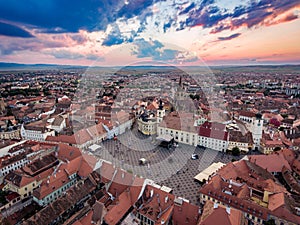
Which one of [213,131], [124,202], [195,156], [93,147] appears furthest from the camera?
[213,131]

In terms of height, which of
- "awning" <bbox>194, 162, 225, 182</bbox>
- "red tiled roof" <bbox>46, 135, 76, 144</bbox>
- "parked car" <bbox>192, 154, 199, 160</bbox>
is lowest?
"parked car" <bbox>192, 154, 199, 160</bbox>

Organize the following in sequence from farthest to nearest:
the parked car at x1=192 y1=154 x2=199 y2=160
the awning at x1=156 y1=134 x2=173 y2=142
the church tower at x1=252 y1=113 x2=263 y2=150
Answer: the awning at x1=156 y1=134 x2=173 y2=142 → the church tower at x1=252 y1=113 x2=263 y2=150 → the parked car at x1=192 y1=154 x2=199 y2=160

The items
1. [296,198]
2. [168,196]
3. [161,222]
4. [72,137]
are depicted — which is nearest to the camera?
[161,222]

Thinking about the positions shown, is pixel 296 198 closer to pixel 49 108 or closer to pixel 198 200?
pixel 198 200

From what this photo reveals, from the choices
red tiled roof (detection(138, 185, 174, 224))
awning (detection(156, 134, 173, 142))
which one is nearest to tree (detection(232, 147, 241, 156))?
awning (detection(156, 134, 173, 142))

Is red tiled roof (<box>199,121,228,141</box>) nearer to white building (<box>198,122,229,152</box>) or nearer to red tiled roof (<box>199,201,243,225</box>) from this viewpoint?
white building (<box>198,122,229,152</box>)

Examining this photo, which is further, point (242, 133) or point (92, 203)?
point (242, 133)

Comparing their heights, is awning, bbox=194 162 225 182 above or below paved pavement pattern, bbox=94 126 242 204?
above

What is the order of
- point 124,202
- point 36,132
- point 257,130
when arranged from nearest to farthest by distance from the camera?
point 124,202 → point 257,130 → point 36,132

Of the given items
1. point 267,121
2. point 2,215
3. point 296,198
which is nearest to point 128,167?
point 2,215

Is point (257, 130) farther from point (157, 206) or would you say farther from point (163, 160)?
point (157, 206)

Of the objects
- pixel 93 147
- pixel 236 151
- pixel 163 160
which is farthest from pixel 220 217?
pixel 93 147
